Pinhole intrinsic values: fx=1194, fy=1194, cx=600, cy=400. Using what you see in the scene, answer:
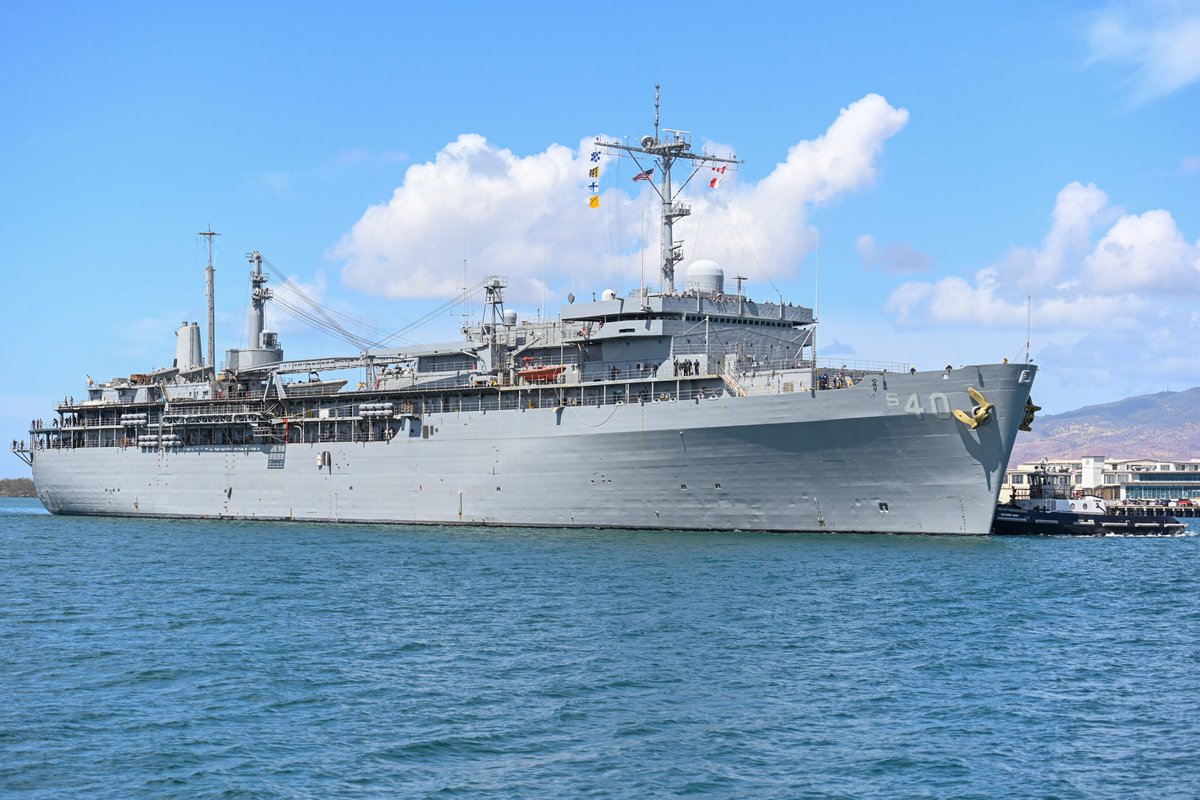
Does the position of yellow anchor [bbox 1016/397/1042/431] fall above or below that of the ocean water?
above

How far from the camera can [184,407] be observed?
59.0 m

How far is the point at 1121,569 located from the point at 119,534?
38.2m

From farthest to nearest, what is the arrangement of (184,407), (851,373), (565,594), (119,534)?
(184,407) < (119,534) < (851,373) < (565,594)

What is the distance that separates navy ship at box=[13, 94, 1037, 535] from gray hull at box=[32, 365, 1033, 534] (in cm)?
7

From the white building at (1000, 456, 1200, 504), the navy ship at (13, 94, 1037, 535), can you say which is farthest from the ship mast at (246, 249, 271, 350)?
the white building at (1000, 456, 1200, 504)

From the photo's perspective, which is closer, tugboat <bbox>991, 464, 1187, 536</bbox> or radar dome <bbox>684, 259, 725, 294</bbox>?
radar dome <bbox>684, 259, 725, 294</bbox>

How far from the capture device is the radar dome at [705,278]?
152 feet

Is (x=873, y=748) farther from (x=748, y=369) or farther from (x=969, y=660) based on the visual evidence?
(x=748, y=369)

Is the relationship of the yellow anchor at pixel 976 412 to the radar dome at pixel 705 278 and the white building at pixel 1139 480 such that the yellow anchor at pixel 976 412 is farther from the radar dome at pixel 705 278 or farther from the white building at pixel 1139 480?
the white building at pixel 1139 480

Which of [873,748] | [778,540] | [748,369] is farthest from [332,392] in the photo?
[873,748]

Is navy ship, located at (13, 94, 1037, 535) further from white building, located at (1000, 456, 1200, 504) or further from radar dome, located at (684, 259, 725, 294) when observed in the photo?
white building, located at (1000, 456, 1200, 504)

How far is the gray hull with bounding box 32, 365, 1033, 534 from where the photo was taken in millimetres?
37188

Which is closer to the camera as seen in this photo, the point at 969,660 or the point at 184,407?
the point at 969,660

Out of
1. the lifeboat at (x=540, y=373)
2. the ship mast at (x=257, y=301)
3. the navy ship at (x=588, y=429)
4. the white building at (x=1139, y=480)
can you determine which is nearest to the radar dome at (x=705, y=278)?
the navy ship at (x=588, y=429)
